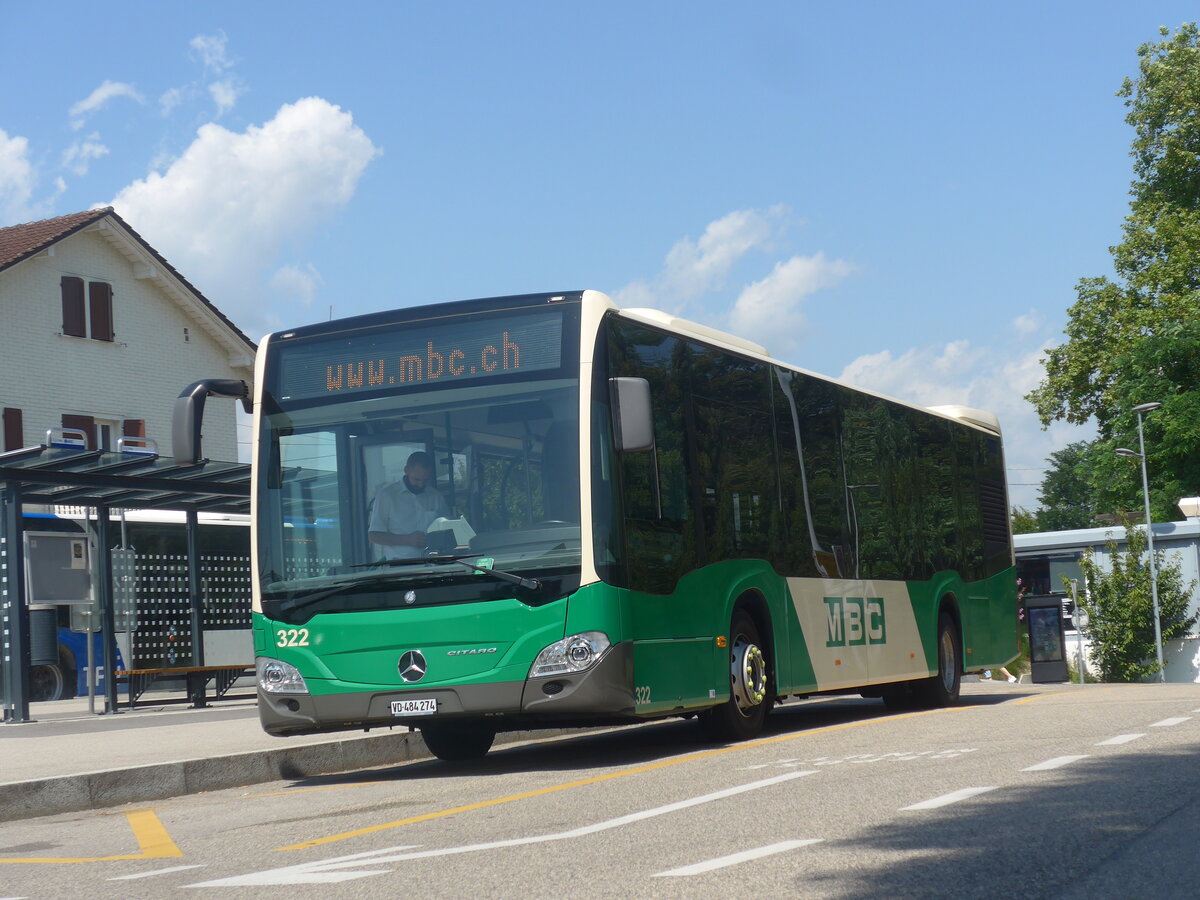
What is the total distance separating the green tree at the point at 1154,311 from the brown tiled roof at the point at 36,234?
93.6 feet

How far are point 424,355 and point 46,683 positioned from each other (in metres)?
18.3

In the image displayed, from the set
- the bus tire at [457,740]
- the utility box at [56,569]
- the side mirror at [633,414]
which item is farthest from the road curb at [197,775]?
the utility box at [56,569]

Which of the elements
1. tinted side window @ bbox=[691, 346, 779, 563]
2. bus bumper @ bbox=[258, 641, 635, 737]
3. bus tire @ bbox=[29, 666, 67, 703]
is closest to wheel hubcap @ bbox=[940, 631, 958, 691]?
tinted side window @ bbox=[691, 346, 779, 563]

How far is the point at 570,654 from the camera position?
1047 cm

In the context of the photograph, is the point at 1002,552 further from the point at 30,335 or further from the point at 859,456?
the point at 30,335

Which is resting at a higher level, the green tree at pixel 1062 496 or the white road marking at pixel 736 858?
the green tree at pixel 1062 496

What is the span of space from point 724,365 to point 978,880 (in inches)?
301

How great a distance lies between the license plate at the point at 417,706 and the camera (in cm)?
1062

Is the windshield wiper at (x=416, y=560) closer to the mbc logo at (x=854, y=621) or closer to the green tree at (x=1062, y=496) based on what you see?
the mbc logo at (x=854, y=621)

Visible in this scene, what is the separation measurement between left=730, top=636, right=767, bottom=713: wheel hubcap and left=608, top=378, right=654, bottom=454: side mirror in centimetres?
255

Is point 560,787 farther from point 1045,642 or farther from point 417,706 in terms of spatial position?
point 1045,642

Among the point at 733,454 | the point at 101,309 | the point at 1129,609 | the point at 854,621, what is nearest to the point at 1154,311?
the point at 1129,609

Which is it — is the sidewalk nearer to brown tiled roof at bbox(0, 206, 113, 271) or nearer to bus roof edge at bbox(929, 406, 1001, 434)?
bus roof edge at bbox(929, 406, 1001, 434)

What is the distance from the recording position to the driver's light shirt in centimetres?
1080
